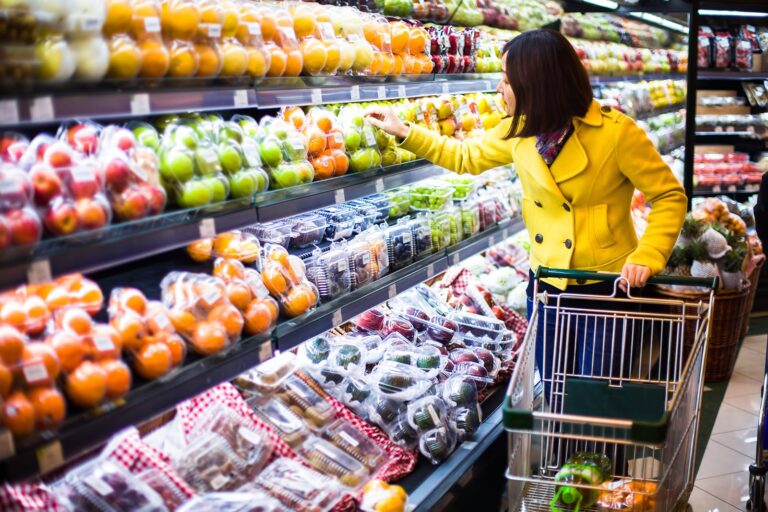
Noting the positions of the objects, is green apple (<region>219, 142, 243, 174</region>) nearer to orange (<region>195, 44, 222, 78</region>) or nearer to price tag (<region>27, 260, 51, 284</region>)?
orange (<region>195, 44, 222, 78</region>)

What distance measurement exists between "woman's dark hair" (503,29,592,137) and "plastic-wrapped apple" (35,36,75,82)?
1551mm

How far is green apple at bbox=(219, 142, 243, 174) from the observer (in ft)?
7.23

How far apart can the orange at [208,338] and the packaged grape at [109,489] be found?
1.17 feet

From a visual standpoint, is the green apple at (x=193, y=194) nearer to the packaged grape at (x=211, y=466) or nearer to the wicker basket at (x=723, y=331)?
the packaged grape at (x=211, y=466)

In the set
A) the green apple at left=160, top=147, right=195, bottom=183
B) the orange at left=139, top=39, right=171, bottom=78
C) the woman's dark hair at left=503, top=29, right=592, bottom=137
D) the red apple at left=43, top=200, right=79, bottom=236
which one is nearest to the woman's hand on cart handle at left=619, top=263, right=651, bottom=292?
the woman's dark hair at left=503, top=29, right=592, bottom=137

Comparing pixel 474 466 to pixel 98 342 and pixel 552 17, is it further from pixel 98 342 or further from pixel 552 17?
pixel 552 17

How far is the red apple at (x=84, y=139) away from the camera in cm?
195

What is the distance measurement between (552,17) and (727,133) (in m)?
2.31

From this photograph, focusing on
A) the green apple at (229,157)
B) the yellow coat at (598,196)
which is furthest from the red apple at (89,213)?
the yellow coat at (598,196)

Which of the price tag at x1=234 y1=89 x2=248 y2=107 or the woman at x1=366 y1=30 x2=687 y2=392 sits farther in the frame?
the woman at x1=366 y1=30 x2=687 y2=392

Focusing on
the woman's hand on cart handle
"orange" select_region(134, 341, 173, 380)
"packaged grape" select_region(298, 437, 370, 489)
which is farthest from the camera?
the woman's hand on cart handle

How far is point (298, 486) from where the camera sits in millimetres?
2184

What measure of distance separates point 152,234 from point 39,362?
1.30 ft

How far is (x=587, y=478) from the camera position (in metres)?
2.16
